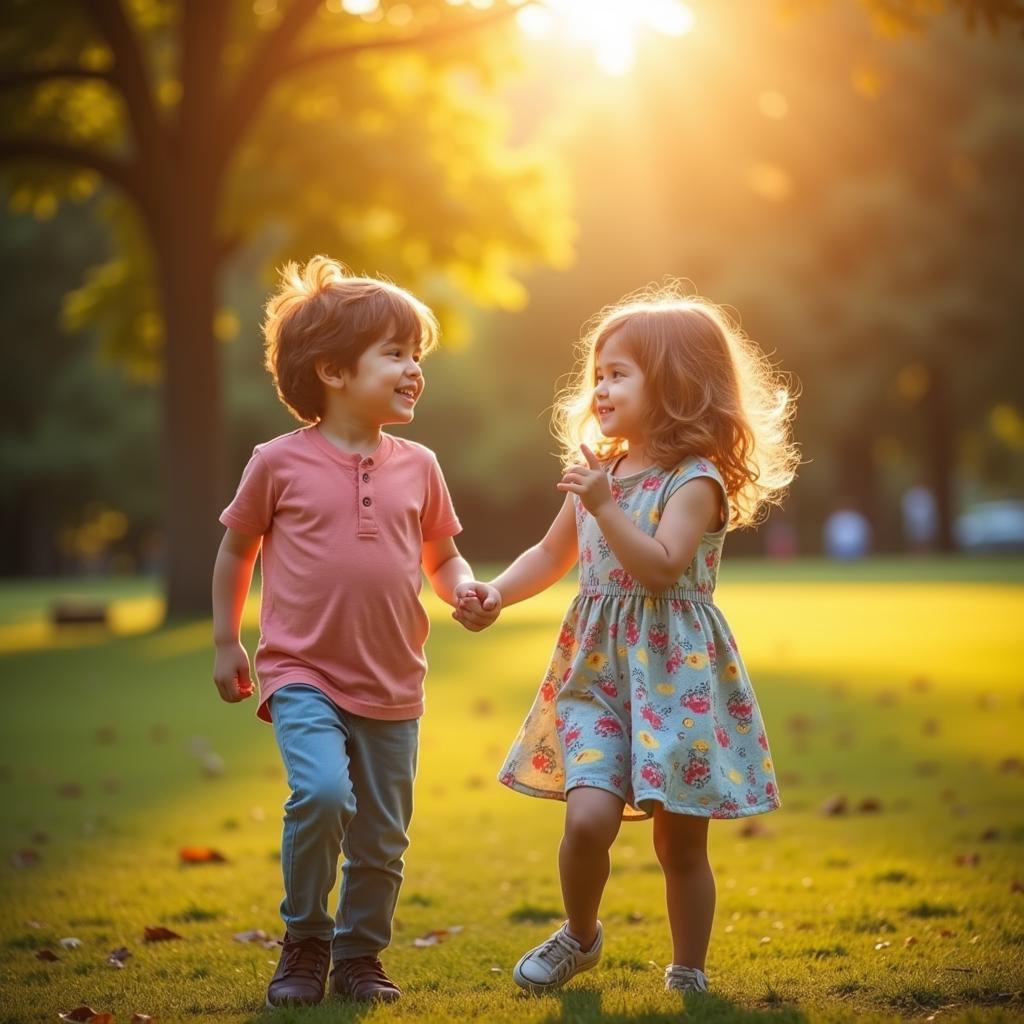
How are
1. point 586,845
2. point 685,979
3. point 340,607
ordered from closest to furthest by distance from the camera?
point 586,845, point 685,979, point 340,607

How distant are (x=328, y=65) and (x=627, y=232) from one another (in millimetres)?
19920

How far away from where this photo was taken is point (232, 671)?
13.2 feet

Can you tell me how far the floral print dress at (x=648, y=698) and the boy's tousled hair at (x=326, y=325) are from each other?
0.72m

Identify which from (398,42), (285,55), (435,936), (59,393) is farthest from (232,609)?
(59,393)

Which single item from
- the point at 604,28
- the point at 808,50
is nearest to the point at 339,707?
the point at 604,28

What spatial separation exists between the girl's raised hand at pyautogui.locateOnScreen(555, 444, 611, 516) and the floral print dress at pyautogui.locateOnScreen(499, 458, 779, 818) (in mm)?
168

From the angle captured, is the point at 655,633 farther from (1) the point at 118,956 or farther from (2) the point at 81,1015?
(1) the point at 118,956

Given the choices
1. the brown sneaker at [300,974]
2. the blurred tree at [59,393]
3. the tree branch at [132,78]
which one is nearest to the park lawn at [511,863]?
the brown sneaker at [300,974]

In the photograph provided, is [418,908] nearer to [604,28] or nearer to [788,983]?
[788,983]

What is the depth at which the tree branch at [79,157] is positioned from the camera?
17375 mm

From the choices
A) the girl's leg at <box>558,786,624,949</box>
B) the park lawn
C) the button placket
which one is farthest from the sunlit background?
the girl's leg at <box>558,786,624,949</box>

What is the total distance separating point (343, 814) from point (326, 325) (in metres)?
1.34

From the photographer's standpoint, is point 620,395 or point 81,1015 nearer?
point 81,1015

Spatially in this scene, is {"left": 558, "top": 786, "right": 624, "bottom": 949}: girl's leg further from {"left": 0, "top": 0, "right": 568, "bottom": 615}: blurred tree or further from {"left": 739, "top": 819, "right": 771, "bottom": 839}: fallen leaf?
{"left": 0, "top": 0, "right": 568, "bottom": 615}: blurred tree
